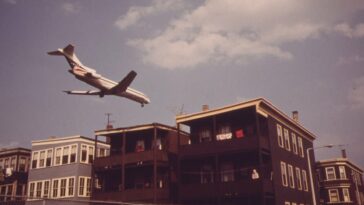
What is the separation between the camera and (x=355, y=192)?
5703 centimetres

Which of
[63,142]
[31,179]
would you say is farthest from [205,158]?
[31,179]

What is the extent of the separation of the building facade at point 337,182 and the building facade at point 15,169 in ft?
122

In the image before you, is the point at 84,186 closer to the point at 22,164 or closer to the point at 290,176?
the point at 22,164

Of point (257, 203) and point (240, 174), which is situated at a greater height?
point (240, 174)

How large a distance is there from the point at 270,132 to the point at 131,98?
13813mm

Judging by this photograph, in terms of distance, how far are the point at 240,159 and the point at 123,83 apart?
12323mm

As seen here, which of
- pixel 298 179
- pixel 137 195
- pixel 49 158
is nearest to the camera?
pixel 137 195

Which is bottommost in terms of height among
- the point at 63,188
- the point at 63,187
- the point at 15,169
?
the point at 63,188

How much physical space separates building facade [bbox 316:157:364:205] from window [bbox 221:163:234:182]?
70.0 feet

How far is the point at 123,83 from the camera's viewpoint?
3491 centimetres

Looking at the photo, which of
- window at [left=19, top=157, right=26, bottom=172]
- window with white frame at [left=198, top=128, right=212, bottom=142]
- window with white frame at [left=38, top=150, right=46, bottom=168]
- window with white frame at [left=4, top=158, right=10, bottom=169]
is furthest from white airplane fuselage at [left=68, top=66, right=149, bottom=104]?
window with white frame at [left=4, top=158, right=10, bottom=169]

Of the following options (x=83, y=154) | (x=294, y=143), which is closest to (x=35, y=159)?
(x=83, y=154)

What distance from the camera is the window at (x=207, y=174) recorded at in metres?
37.0

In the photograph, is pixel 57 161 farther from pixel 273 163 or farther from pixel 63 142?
pixel 273 163
